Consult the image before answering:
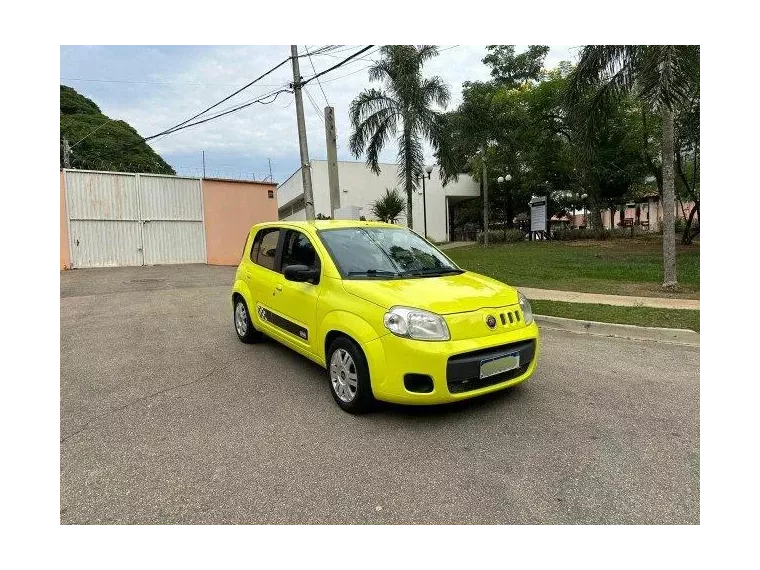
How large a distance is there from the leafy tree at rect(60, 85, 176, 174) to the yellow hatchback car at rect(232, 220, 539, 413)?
91.4 feet

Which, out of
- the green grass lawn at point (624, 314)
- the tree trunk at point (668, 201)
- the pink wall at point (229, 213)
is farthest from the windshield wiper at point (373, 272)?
the pink wall at point (229, 213)

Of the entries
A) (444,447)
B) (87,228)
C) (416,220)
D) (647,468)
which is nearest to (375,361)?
(444,447)

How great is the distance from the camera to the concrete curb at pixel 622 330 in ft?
19.7

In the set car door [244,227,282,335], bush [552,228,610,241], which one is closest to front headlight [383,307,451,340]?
car door [244,227,282,335]

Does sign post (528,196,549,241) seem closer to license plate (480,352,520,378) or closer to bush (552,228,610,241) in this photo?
bush (552,228,610,241)

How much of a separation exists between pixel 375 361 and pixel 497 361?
0.95 meters

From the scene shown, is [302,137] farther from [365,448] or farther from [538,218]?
[538,218]

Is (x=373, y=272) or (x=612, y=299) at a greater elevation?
(x=373, y=272)

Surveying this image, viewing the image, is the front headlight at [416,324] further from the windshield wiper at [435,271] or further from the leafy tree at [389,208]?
the leafy tree at [389,208]

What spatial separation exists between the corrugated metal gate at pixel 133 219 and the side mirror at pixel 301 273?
47.5ft

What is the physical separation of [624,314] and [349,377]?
5.40 metres

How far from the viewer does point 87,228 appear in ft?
50.8

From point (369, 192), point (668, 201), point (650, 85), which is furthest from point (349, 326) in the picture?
point (369, 192)

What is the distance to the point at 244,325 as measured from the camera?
5934 millimetres
